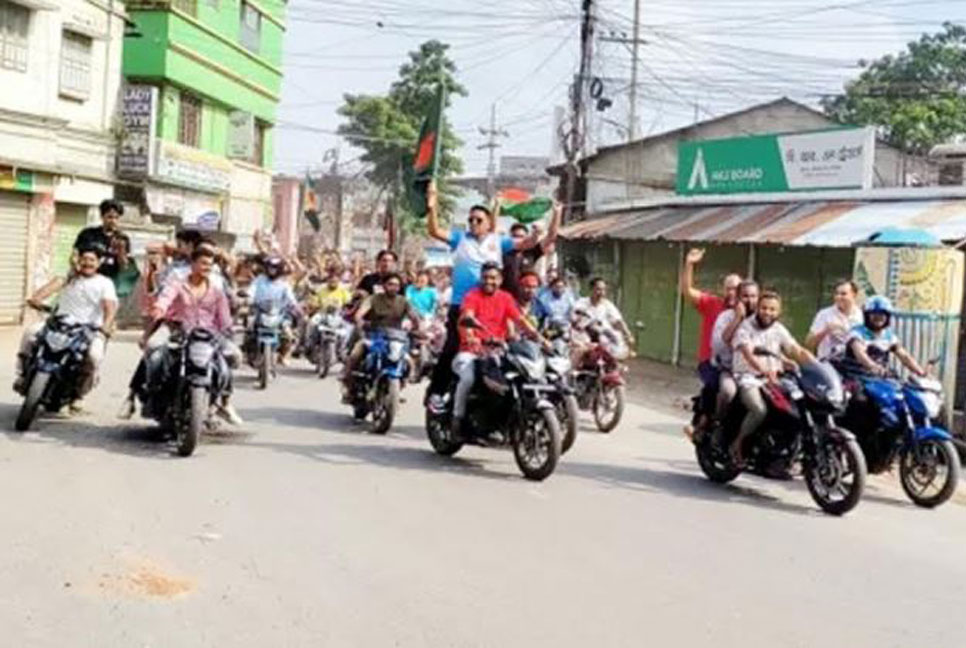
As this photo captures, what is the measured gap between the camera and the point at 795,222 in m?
18.6

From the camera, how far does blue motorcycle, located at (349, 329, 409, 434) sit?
34.1 feet

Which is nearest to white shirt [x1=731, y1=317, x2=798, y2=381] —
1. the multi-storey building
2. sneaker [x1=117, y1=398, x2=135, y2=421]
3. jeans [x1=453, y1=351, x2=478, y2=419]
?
jeans [x1=453, y1=351, x2=478, y2=419]

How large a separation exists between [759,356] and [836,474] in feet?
3.42

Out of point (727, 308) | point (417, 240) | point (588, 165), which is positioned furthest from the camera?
point (417, 240)

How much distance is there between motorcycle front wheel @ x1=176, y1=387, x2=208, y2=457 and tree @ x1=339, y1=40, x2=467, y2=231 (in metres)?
42.9

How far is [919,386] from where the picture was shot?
875 centimetres

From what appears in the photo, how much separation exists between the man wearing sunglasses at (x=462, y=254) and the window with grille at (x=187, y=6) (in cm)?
2134

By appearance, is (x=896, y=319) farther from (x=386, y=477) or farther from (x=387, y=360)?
(x=386, y=477)

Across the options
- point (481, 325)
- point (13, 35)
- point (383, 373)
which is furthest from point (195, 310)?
point (13, 35)

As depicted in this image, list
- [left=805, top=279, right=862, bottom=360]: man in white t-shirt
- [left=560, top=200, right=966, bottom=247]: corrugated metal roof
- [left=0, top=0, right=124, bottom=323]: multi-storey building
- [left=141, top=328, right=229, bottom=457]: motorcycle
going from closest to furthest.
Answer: [left=141, top=328, right=229, bottom=457]: motorcycle < [left=805, top=279, right=862, bottom=360]: man in white t-shirt < [left=560, top=200, right=966, bottom=247]: corrugated metal roof < [left=0, top=0, right=124, bottom=323]: multi-storey building

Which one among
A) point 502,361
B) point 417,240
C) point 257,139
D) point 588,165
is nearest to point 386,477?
point 502,361

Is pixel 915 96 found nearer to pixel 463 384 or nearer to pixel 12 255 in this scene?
pixel 12 255

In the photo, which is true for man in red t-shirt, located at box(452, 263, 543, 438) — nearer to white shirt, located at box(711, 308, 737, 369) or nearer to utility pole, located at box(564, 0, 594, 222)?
white shirt, located at box(711, 308, 737, 369)

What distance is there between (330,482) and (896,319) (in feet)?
25.1
